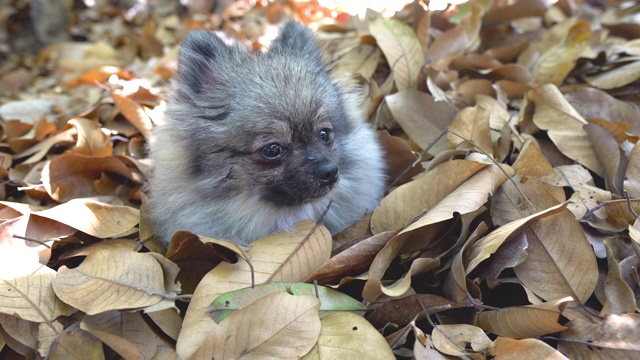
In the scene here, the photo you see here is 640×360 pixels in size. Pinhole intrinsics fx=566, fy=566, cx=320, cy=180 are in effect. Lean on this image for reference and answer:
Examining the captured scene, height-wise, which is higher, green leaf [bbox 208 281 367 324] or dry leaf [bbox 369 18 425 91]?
dry leaf [bbox 369 18 425 91]

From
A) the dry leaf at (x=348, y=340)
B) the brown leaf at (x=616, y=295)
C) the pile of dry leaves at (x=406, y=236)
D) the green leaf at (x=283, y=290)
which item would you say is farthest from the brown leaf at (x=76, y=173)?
the brown leaf at (x=616, y=295)

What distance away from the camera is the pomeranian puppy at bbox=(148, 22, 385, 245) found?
286cm

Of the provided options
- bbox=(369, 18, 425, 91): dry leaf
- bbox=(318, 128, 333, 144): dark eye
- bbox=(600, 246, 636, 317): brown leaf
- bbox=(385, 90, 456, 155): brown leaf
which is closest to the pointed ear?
bbox=(318, 128, 333, 144): dark eye

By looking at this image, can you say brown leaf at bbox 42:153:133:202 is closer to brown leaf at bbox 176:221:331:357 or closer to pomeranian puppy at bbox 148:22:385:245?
pomeranian puppy at bbox 148:22:385:245

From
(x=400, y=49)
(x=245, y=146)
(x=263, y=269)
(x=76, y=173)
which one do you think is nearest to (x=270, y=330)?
(x=263, y=269)

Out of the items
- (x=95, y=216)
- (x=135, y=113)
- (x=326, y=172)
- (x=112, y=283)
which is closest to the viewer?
(x=112, y=283)

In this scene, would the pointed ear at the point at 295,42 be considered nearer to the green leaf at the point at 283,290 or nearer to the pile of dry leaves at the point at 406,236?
the pile of dry leaves at the point at 406,236

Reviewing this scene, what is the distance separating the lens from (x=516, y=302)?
240 centimetres

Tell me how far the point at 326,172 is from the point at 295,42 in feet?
2.99

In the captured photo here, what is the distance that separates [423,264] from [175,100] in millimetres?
1648

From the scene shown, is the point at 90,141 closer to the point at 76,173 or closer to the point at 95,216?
the point at 76,173

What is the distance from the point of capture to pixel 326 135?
10.0ft

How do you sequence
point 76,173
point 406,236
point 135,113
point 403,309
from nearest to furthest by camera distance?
1. point 403,309
2. point 406,236
3. point 76,173
4. point 135,113

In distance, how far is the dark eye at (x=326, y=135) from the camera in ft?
9.92
